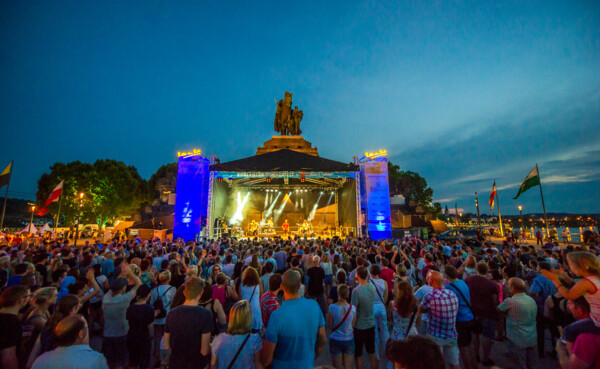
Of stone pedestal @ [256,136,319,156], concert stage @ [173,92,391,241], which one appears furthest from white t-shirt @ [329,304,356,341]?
stone pedestal @ [256,136,319,156]

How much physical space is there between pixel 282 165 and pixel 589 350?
16691 mm

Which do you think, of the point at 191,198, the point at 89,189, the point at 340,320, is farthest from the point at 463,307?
the point at 89,189

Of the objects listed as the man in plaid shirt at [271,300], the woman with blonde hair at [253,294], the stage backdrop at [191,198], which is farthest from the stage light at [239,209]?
the man in plaid shirt at [271,300]

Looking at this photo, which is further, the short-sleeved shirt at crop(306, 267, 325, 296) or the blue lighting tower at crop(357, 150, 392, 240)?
the blue lighting tower at crop(357, 150, 392, 240)

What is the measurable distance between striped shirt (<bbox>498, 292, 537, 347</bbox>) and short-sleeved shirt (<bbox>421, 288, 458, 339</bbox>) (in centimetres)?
103

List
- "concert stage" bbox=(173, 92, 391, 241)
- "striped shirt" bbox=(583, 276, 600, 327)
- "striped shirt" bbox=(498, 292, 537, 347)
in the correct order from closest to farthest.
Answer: "striped shirt" bbox=(583, 276, 600, 327) → "striped shirt" bbox=(498, 292, 537, 347) → "concert stage" bbox=(173, 92, 391, 241)

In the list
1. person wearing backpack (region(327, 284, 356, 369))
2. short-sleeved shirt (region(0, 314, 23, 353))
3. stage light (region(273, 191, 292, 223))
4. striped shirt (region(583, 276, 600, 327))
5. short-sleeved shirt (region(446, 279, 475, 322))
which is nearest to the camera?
striped shirt (region(583, 276, 600, 327))

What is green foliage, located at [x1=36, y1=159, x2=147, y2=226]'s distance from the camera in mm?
A: 29609

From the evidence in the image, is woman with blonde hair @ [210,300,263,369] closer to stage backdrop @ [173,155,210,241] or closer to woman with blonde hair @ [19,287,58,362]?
woman with blonde hair @ [19,287,58,362]

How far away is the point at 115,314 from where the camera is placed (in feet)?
11.7

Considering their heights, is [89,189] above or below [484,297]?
above

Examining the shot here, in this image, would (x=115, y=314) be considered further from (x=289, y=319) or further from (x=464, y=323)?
(x=464, y=323)

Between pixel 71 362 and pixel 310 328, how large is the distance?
1.78m

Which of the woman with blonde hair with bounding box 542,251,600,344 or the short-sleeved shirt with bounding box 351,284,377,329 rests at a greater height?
the woman with blonde hair with bounding box 542,251,600,344
